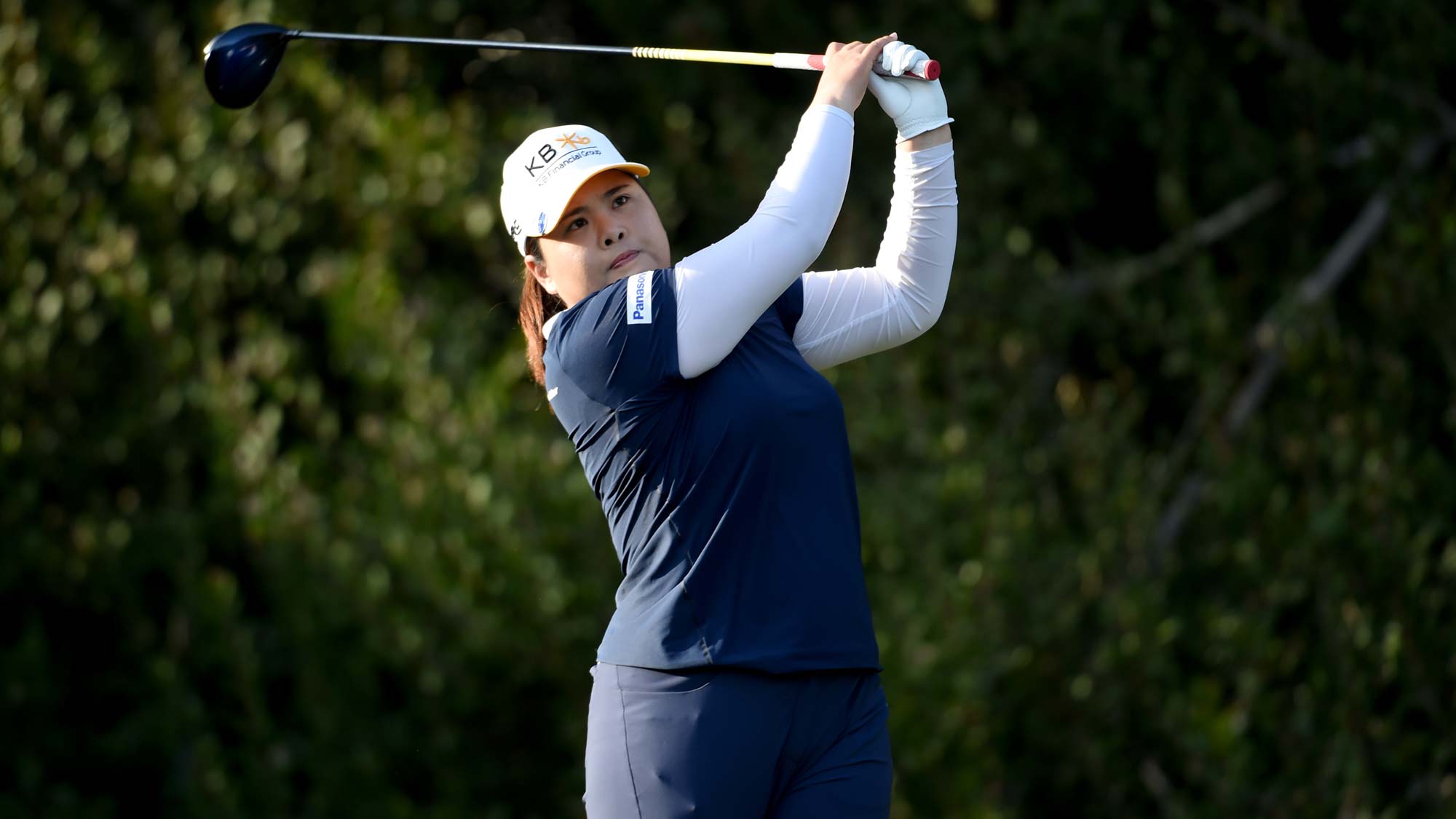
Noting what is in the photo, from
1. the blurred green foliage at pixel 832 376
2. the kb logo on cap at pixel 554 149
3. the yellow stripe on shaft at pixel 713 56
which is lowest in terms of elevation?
the blurred green foliage at pixel 832 376

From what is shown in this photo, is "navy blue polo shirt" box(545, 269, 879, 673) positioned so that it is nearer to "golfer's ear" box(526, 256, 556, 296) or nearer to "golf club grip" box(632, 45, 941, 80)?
"golfer's ear" box(526, 256, 556, 296)

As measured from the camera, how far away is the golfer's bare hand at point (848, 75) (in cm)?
213

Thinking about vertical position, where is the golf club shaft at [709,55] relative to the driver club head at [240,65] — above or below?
below

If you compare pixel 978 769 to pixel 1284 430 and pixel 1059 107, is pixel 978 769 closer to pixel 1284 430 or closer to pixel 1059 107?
pixel 1284 430

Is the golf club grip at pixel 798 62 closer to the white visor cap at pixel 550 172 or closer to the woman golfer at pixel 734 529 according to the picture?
the woman golfer at pixel 734 529

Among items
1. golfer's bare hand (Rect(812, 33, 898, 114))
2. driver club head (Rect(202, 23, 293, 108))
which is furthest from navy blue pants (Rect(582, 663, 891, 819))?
driver club head (Rect(202, 23, 293, 108))

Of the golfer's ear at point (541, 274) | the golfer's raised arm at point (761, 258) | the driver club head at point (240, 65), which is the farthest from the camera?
the driver club head at point (240, 65)

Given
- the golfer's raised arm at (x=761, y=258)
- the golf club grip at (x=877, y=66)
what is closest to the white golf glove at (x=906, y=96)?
the golf club grip at (x=877, y=66)

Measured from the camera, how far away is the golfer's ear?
2385mm

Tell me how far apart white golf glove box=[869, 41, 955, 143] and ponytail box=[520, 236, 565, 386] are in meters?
0.62

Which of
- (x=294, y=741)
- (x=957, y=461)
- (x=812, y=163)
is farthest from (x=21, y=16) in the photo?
(x=812, y=163)

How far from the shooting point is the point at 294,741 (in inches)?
209

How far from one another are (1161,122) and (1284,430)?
3.54 ft

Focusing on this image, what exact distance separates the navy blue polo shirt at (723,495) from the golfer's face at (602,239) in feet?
0.45
